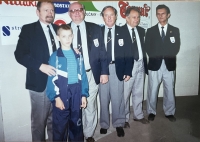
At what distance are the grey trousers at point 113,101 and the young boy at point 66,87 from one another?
196 mm

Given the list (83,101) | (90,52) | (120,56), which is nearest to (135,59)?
(120,56)

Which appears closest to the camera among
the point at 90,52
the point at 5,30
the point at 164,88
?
the point at 5,30

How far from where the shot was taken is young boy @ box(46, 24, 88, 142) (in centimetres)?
127

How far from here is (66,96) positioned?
1285 millimetres

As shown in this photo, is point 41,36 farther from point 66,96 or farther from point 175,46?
point 175,46

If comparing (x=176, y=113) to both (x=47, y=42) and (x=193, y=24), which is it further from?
(x=47, y=42)

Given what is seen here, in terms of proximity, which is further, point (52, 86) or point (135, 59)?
point (135, 59)

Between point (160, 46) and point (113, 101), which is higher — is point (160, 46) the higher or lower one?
the higher one

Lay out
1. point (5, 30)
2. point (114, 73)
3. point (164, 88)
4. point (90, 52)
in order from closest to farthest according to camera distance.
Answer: point (5, 30)
point (90, 52)
point (114, 73)
point (164, 88)

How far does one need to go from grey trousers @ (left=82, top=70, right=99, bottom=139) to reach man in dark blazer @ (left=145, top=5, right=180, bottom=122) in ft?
1.60

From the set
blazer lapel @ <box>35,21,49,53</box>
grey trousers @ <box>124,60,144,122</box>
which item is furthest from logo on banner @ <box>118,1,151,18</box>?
blazer lapel @ <box>35,21,49,53</box>

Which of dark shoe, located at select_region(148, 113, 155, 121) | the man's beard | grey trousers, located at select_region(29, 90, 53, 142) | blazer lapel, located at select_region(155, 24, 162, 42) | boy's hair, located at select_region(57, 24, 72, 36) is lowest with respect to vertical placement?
dark shoe, located at select_region(148, 113, 155, 121)

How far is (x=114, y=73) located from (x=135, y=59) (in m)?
0.21

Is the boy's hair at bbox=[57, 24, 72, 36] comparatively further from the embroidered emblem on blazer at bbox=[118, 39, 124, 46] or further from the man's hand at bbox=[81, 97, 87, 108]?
the man's hand at bbox=[81, 97, 87, 108]
